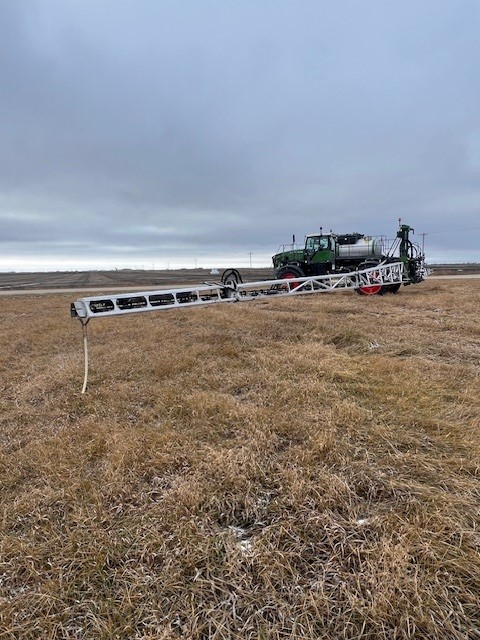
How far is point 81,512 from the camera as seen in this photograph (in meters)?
2.54

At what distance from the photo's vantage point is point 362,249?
16.5m

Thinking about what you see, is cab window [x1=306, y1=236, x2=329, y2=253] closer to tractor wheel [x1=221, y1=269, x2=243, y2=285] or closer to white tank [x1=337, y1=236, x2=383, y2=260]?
white tank [x1=337, y1=236, x2=383, y2=260]

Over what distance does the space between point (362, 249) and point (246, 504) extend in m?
15.7

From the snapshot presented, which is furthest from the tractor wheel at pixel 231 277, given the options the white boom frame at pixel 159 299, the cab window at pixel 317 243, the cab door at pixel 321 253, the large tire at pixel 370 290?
the cab window at pixel 317 243

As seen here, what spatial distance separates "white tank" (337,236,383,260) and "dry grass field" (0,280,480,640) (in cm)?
1173

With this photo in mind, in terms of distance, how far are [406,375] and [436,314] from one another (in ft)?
21.9

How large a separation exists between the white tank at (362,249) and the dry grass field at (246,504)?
11726mm

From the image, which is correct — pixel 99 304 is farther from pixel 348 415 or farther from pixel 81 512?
pixel 348 415

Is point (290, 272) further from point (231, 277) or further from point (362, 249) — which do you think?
point (231, 277)

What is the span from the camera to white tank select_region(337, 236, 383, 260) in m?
16.4

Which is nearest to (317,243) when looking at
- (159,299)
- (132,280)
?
(159,299)

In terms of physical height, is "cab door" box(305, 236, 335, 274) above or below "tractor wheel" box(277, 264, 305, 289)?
above

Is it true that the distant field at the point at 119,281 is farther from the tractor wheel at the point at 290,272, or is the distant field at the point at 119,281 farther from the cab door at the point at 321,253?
the tractor wheel at the point at 290,272

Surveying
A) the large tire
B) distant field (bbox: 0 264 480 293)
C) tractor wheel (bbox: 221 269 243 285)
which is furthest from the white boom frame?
distant field (bbox: 0 264 480 293)
